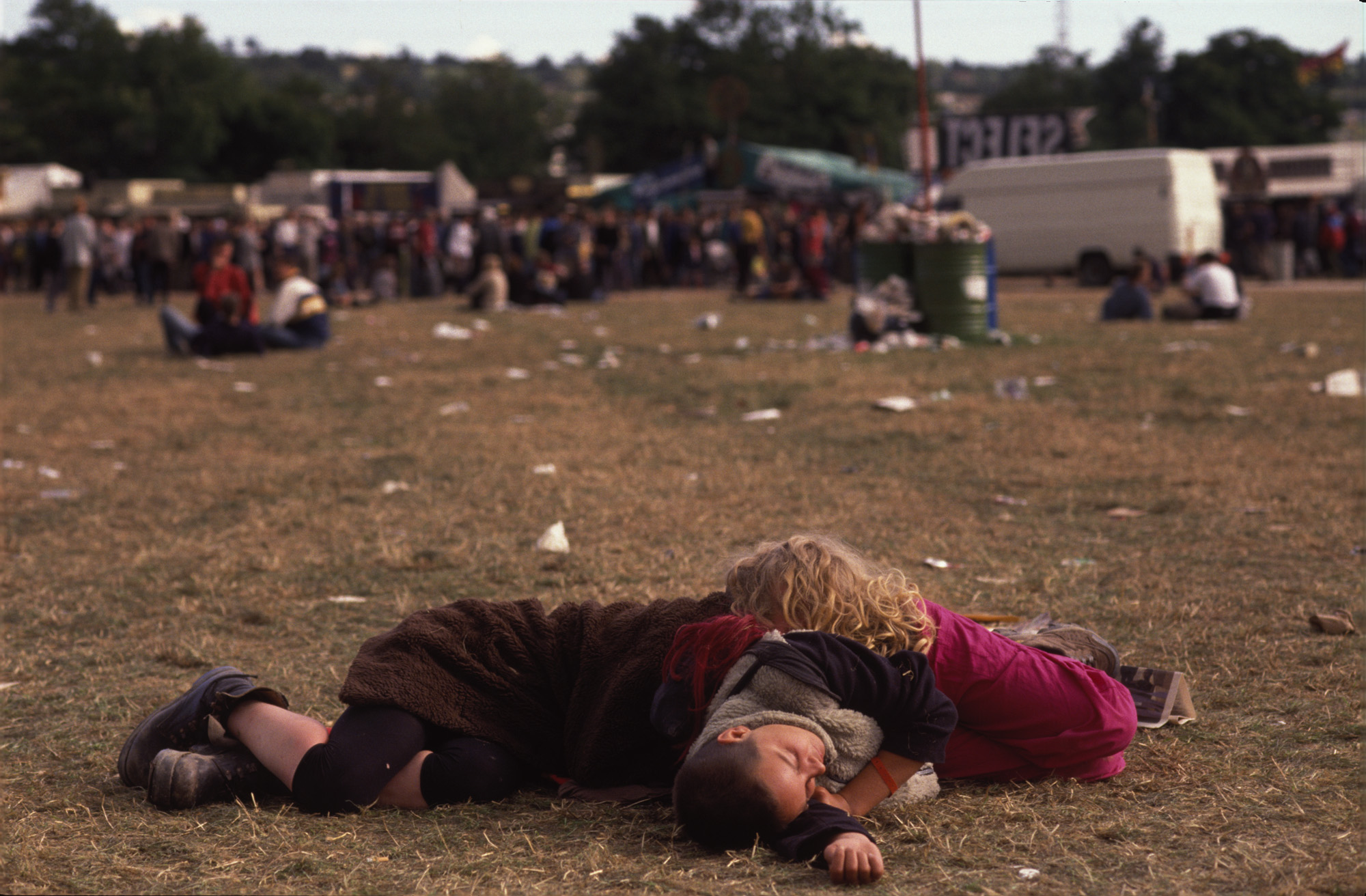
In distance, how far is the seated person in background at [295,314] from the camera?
14281mm

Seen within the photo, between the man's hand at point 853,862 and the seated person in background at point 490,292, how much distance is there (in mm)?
18211

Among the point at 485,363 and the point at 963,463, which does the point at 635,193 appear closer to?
the point at 485,363

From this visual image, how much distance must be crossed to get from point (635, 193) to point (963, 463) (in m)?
27.9

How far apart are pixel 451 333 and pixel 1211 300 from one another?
905cm

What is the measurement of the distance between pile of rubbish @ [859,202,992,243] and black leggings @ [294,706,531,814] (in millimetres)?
10932

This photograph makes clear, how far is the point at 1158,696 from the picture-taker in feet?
11.5

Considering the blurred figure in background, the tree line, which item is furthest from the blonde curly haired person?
the tree line

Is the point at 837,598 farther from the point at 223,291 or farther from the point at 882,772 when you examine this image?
the point at 223,291

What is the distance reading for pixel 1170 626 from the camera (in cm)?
436

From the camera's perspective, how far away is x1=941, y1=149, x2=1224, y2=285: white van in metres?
23.5

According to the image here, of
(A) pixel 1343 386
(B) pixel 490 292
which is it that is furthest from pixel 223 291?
(A) pixel 1343 386

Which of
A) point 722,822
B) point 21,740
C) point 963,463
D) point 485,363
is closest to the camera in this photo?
point 722,822

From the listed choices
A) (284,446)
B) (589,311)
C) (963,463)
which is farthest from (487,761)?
(589,311)

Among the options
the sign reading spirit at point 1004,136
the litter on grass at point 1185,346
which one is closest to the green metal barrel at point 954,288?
the litter on grass at point 1185,346
